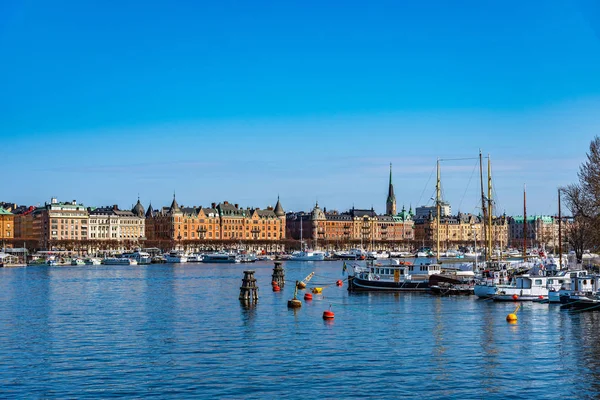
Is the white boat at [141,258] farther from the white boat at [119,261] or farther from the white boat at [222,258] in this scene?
the white boat at [222,258]

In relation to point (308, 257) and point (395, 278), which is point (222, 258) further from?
point (395, 278)

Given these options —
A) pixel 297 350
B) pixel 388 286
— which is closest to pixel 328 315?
pixel 297 350

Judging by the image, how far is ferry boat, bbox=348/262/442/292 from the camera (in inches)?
2982

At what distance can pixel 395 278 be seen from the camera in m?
76.3

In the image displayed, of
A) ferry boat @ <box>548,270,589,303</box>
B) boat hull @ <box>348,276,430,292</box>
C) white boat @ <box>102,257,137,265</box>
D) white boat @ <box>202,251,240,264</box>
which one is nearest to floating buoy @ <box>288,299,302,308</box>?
boat hull @ <box>348,276,430,292</box>

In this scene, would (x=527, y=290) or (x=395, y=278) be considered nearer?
(x=527, y=290)

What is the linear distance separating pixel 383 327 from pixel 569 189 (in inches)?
1695

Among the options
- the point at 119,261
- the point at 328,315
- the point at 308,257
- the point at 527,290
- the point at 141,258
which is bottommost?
the point at 328,315

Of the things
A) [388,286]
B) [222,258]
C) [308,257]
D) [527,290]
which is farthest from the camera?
[308,257]

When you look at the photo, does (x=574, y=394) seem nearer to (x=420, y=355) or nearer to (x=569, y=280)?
(x=420, y=355)

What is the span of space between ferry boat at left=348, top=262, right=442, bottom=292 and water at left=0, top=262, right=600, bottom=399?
8415 millimetres

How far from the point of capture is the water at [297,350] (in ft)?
109

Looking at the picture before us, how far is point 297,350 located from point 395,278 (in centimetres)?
3580

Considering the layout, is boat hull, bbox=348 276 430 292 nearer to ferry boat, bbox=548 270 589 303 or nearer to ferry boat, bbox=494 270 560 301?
ferry boat, bbox=494 270 560 301
